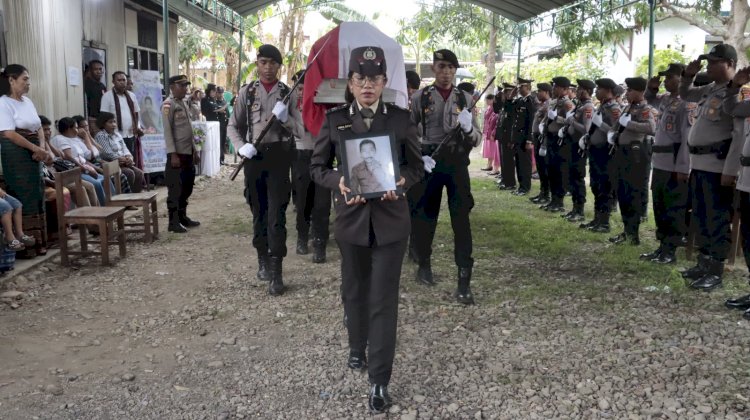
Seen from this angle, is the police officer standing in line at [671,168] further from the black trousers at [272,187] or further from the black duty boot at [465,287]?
the black trousers at [272,187]

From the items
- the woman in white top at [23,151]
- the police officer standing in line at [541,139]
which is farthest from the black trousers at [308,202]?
the police officer standing in line at [541,139]

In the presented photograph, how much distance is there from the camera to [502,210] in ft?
33.3

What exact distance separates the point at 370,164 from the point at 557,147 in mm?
7184

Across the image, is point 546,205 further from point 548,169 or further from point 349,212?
point 349,212

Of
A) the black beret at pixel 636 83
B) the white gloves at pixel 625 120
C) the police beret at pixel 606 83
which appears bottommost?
the white gloves at pixel 625 120

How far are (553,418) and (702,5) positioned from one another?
1720 centimetres

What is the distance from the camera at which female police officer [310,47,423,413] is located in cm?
346

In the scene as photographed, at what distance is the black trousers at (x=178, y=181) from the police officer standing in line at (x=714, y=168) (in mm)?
5845

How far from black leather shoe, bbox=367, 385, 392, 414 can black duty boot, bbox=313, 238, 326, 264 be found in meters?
3.31

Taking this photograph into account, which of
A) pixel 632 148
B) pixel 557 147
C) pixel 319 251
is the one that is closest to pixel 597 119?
pixel 632 148

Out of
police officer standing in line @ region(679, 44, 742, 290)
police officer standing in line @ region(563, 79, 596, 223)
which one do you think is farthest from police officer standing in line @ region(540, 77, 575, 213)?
police officer standing in line @ region(679, 44, 742, 290)

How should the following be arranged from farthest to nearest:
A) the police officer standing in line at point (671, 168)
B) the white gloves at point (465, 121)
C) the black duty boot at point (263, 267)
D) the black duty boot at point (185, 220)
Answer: the black duty boot at point (185, 220)
the police officer standing in line at point (671, 168)
the black duty boot at point (263, 267)
the white gloves at point (465, 121)

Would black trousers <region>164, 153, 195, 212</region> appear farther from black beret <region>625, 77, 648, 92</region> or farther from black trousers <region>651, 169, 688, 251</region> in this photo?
black trousers <region>651, 169, 688, 251</region>

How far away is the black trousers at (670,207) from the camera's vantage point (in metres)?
6.64
